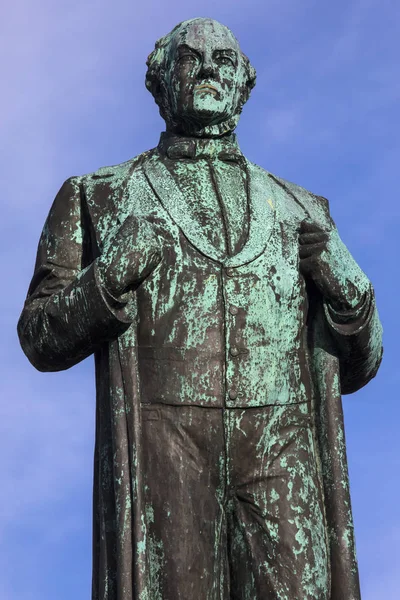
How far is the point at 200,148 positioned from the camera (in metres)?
11.8

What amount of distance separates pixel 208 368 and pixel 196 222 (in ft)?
3.23

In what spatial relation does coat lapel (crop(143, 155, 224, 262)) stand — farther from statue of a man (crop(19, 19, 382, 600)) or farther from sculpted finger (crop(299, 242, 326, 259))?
sculpted finger (crop(299, 242, 326, 259))

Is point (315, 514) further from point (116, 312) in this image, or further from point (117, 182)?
point (117, 182)

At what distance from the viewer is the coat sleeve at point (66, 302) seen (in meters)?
11.0

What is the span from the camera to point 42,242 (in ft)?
38.3

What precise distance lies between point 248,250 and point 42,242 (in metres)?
1.40

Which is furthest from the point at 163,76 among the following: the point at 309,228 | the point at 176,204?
the point at 309,228

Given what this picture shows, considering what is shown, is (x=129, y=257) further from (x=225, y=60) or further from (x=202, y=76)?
(x=225, y=60)

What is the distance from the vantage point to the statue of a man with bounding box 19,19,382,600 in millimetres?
10836

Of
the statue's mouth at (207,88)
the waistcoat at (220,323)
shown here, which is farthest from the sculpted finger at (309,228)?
the statue's mouth at (207,88)

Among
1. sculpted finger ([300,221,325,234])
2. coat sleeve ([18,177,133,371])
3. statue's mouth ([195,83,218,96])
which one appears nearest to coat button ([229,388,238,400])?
coat sleeve ([18,177,133,371])

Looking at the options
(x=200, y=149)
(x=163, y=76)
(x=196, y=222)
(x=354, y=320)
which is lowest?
(x=354, y=320)

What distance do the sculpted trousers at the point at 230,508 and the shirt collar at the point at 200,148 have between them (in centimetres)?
180

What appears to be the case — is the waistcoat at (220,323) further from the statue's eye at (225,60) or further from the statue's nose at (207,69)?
the statue's eye at (225,60)
